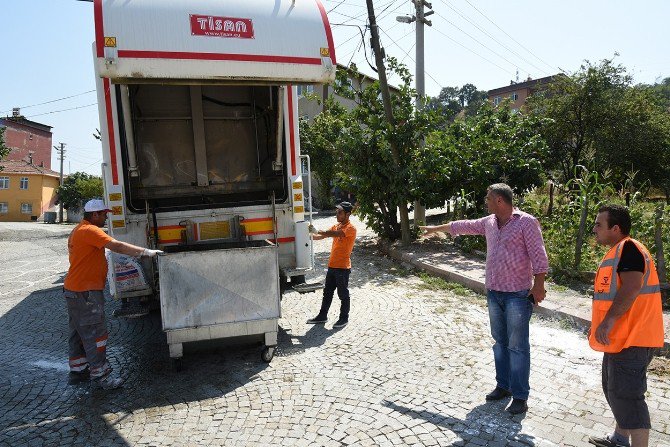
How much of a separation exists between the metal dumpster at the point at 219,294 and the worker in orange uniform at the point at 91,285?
330 mm

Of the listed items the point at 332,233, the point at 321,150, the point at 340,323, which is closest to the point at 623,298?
the point at 332,233

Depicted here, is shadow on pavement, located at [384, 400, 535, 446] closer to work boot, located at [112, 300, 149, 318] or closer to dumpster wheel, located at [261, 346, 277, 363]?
dumpster wheel, located at [261, 346, 277, 363]

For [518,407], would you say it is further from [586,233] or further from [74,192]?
[74,192]

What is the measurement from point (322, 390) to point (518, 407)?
1.49 metres

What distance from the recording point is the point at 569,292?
6.26 metres

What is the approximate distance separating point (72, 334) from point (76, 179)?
44.7 meters

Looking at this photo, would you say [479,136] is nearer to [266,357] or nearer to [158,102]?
[158,102]

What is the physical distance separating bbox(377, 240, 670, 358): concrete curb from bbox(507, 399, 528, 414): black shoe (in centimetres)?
185

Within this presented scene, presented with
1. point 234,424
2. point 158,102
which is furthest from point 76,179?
point 234,424

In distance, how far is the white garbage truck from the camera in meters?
4.21

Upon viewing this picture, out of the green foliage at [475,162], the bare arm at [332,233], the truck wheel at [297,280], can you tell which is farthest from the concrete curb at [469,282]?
the truck wheel at [297,280]

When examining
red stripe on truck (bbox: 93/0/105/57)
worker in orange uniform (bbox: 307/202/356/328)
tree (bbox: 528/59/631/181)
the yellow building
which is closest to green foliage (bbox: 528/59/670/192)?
tree (bbox: 528/59/631/181)

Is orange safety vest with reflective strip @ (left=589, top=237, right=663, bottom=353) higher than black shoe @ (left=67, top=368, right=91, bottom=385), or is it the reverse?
orange safety vest with reflective strip @ (left=589, top=237, right=663, bottom=353)

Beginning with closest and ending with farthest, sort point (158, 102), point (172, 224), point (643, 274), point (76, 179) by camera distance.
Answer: point (643, 274), point (172, 224), point (158, 102), point (76, 179)
